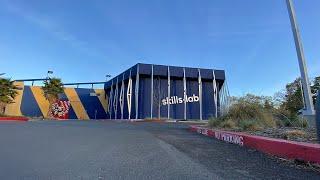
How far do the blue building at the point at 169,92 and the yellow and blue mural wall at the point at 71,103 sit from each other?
33.0ft

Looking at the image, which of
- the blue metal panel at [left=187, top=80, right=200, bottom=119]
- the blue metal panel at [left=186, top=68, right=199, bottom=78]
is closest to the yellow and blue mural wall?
the blue metal panel at [left=187, top=80, right=200, bottom=119]

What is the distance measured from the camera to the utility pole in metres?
11.5

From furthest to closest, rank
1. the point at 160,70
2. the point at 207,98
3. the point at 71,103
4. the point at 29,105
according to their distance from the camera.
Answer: the point at 71,103 → the point at 29,105 → the point at 207,98 → the point at 160,70

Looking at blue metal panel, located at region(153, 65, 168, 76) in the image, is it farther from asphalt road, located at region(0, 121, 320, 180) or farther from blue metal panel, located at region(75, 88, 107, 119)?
asphalt road, located at region(0, 121, 320, 180)

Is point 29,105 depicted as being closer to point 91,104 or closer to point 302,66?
point 91,104

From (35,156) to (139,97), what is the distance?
42.9m

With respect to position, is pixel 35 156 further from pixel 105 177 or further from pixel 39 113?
pixel 39 113

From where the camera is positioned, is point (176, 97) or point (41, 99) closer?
point (176, 97)

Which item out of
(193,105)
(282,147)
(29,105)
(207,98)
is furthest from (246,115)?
(29,105)

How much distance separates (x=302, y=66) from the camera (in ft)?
39.0

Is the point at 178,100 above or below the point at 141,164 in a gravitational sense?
above

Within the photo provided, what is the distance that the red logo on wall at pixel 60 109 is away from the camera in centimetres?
6162

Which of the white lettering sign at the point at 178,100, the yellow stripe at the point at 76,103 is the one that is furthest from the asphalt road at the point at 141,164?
the yellow stripe at the point at 76,103

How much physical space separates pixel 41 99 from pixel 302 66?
Answer: 5576 cm
